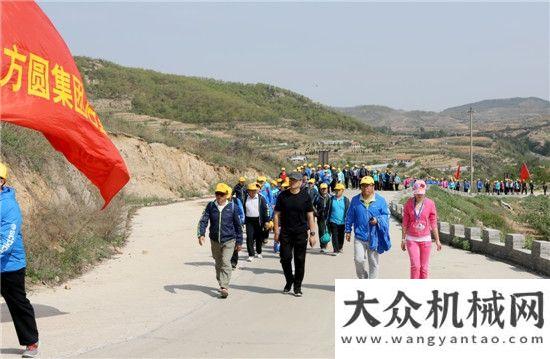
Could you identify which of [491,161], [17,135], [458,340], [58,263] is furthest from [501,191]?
[458,340]

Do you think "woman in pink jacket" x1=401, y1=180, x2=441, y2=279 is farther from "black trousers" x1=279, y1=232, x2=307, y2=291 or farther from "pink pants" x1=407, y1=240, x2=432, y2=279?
"black trousers" x1=279, y1=232, x2=307, y2=291

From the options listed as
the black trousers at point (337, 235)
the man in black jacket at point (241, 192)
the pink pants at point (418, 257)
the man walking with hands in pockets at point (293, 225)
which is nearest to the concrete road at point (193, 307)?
the black trousers at point (337, 235)

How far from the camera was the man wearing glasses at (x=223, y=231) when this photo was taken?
1012 centimetres

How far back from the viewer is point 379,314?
5.45 metres

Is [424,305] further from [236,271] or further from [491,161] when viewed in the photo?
[491,161]

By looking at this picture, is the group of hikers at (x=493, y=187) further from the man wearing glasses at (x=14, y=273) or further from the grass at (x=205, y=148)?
the man wearing glasses at (x=14, y=273)

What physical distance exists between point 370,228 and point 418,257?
860 millimetres

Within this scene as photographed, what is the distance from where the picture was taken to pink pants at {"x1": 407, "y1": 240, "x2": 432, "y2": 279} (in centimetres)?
923

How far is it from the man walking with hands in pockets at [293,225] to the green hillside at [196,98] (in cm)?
8346

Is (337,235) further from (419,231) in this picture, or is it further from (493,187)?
(493,187)

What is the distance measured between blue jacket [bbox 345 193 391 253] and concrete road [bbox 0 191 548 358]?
3.44 ft

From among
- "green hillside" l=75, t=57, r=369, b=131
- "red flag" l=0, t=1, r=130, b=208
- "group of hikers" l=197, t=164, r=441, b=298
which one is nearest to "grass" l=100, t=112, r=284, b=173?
"group of hikers" l=197, t=164, r=441, b=298

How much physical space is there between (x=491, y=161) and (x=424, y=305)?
9304cm

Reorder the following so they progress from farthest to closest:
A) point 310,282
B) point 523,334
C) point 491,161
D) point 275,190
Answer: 1. point 491,161
2. point 275,190
3. point 310,282
4. point 523,334
